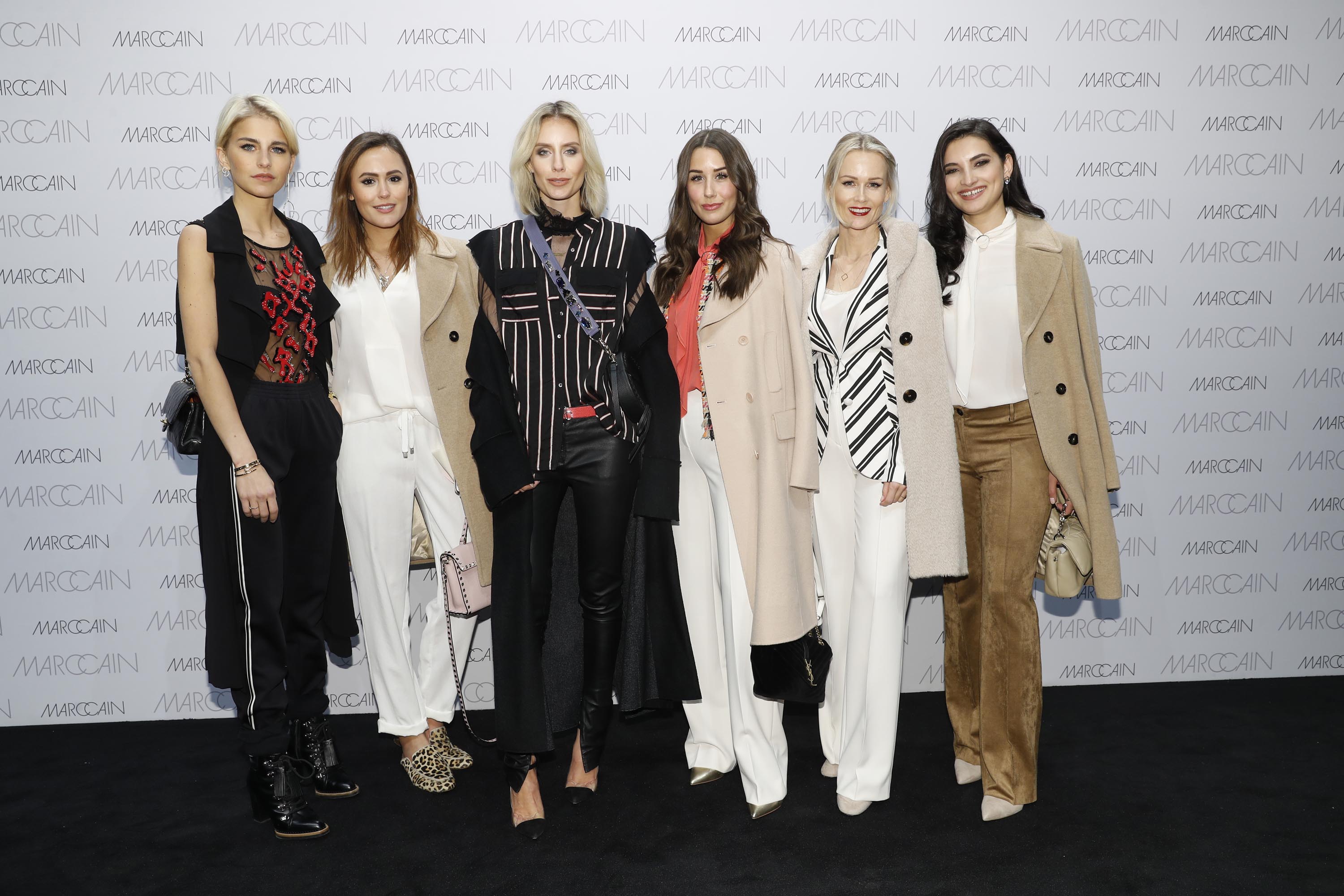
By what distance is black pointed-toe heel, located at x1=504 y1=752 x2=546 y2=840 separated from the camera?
3111 millimetres

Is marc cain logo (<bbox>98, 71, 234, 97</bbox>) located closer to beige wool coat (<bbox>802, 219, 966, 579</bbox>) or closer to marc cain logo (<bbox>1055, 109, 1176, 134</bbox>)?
beige wool coat (<bbox>802, 219, 966, 579</bbox>)

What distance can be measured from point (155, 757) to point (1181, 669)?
15.3 feet

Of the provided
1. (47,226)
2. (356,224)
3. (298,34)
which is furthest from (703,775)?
(47,226)

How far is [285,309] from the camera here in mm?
3061

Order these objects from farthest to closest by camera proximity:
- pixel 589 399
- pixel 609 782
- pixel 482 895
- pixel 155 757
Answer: pixel 155 757 < pixel 609 782 < pixel 589 399 < pixel 482 895

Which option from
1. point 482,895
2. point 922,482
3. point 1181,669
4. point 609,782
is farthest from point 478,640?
point 1181,669

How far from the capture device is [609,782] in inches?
138

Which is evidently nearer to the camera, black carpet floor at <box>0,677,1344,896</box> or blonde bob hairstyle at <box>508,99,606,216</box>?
black carpet floor at <box>0,677,1344,896</box>

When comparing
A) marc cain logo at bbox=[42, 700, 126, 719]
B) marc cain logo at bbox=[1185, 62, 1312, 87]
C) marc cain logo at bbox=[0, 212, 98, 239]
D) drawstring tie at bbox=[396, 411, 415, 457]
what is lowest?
marc cain logo at bbox=[42, 700, 126, 719]

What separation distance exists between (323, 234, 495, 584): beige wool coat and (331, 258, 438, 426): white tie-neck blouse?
5 centimetres

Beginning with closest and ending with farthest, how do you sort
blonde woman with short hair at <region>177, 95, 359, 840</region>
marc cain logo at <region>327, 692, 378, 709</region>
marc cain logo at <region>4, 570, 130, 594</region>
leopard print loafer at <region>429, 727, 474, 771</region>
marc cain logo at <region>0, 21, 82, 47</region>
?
blonde woman with short hair at <region>177, 95, 359, 840</region>, leopard print loafer at <region>429, 727, 474, 771</region>, marc cain logo at <region>0, 21, 82, 47</region>, marc cain logo at <region>4, 570, 130, 594</region>, marc cain logo at <region>327, 692, 378, 709</region>

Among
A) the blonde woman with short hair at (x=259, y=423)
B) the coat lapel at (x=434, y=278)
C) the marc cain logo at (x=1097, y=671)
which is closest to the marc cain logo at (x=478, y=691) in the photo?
the blonde woman with short hair at (x=259, y=423)

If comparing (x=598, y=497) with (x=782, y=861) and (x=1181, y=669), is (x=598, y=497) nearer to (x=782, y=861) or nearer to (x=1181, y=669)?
(x=782, y=861)

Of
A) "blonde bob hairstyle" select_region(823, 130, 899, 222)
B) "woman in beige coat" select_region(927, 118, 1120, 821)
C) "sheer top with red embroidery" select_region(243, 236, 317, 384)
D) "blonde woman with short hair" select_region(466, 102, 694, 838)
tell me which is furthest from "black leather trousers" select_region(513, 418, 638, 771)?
"woman in beige coat" select_region(927, 118, 1120, 821)
